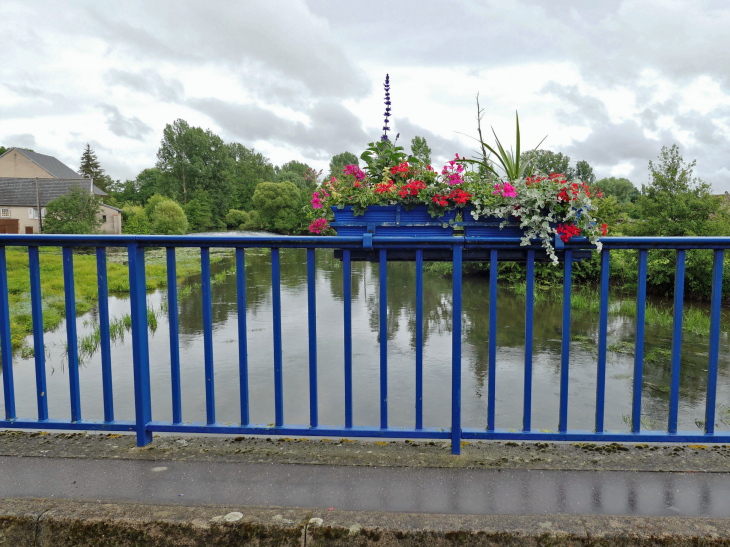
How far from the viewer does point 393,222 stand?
9.80 ft

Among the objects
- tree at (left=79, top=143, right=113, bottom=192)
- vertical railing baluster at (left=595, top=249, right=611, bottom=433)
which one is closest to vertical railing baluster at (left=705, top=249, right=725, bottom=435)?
vertical railing baluster at (left=595, top=249, right=611, bottom=433)

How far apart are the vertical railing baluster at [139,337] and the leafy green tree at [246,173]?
63.4 meters

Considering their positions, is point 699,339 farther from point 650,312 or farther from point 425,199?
point 425,199

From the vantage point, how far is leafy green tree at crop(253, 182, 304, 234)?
5847 cm

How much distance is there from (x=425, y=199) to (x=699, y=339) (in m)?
7.42

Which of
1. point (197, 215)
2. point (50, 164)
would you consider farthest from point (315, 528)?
point (50, 164)

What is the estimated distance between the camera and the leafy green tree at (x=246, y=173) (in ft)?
221

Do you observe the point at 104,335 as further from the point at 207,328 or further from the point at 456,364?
the point at 456,364

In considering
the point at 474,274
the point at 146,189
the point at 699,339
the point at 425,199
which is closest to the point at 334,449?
the point at 425,199

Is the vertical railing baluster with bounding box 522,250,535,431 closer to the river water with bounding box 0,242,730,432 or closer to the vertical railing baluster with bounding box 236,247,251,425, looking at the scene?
the vertical railing baluster with bounding box 236,247,251,425

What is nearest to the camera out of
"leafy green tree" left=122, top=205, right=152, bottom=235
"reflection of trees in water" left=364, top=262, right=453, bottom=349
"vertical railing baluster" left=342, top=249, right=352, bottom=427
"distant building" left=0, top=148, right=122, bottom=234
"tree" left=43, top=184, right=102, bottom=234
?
"vertical railing baluster" left=342, top=249, right=352, bottom=427

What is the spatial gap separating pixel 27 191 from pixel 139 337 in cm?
5264

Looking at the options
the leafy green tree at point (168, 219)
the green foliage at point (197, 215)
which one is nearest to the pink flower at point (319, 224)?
the leafy green tree at point (168, 219)

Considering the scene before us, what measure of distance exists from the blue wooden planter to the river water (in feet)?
6.89
